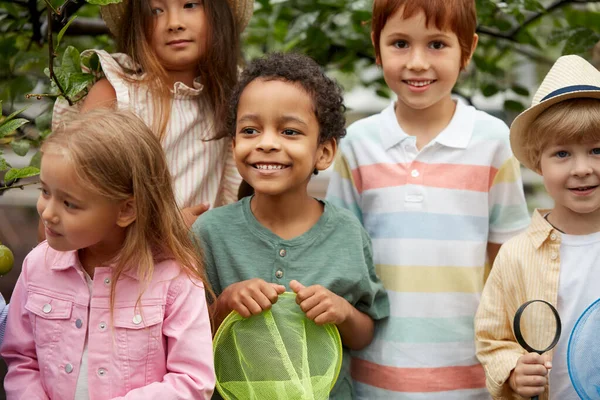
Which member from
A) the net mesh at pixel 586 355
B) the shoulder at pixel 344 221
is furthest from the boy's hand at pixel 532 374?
the shoulder at pixel 344 221

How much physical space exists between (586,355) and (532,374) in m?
0.19

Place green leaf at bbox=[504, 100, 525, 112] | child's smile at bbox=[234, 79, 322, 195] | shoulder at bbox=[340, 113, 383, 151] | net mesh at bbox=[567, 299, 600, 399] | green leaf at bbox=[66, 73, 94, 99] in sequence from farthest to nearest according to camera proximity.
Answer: green leaf at bbox=[504, 100, 525, 112]
shoulder at bbox=[340, 113, 383, 151]
green leaf at bbox=[66, 73, 94, 99]
child's smile at bbox=[234, 79, 322, 195]
net mesh at bbox=[567, 299, 600, 399]

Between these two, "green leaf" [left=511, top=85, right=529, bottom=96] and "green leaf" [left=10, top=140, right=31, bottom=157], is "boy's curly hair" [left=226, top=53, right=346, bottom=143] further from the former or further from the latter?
"green leaf" [left=511, top=85, right=529, bottom=96]

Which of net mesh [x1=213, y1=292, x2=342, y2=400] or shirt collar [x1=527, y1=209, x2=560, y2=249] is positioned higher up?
shirt collar [x1=527, y1=209, x2=560, y2=249]

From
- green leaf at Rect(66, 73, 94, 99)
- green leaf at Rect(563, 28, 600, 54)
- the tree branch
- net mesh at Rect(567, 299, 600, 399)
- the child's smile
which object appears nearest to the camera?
net mesh at Rect(567, 299, 600, 399)

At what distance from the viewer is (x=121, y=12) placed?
316 centimetres

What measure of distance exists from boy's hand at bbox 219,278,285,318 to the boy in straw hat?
72 cm

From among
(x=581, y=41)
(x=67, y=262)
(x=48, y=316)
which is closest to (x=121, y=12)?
(x=67, y=262)

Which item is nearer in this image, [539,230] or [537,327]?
[537,327]

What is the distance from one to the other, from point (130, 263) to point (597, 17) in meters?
2.64

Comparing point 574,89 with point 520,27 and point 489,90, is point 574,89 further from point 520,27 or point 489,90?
point 489,90

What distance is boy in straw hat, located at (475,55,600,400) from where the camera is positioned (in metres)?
2.60

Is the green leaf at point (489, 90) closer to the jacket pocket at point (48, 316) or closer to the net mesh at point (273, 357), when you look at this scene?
the net mesh at point (273, 357)

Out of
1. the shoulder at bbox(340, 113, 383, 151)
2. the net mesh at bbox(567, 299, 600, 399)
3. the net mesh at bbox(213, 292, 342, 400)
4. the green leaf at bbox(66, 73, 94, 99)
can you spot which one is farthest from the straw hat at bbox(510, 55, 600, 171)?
the green leaf at bbox(66, 73, 94, 99)
